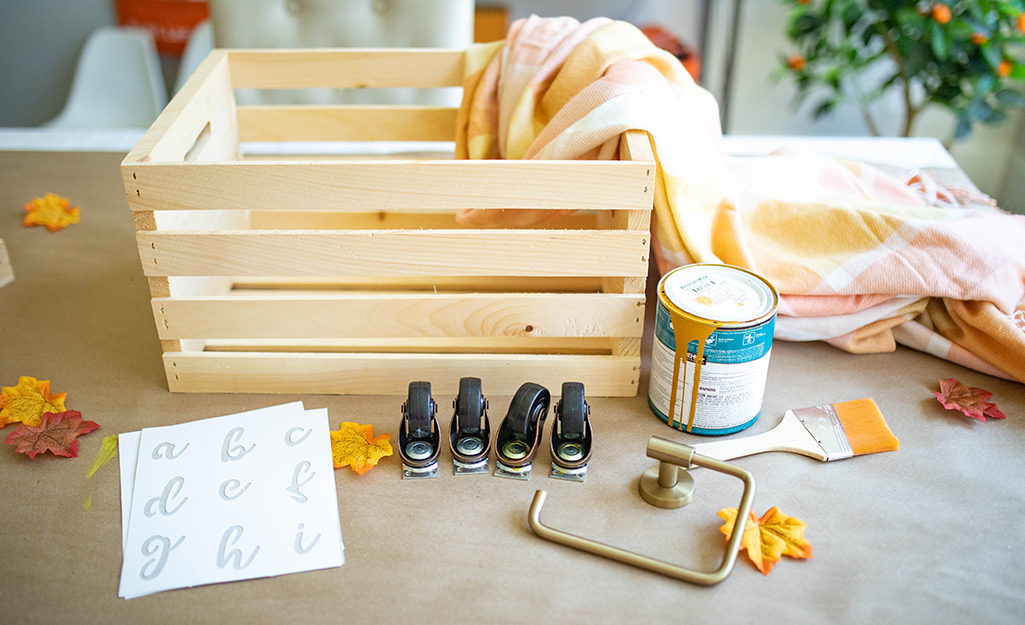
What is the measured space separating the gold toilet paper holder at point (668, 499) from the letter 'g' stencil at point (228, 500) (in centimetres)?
19

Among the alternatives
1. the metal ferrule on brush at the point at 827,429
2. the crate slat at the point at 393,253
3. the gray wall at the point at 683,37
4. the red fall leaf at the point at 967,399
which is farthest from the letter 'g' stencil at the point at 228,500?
the gray wall at the point at 683,37

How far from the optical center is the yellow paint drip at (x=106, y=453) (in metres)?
0.75

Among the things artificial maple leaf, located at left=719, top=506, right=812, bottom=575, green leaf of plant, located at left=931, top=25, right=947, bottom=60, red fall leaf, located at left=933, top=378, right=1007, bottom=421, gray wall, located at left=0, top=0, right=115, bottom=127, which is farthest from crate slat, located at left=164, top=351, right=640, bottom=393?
gray wall, located at left=0, top=0, right=115, bottom=127

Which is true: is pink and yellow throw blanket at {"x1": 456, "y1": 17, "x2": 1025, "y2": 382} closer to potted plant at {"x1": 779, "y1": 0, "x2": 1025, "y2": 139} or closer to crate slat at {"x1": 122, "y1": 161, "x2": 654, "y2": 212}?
crate slat at {"x1": 122, "y1": 161, "x2": 654, "y2": 212}

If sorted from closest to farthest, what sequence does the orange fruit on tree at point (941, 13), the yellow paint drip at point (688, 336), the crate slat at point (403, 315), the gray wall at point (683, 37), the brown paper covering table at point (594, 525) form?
1. the brown paper covering table at point (594, 525)
2. the yellow paint drip at point (688, 336)
3. the crate slat at point (403, 315)
4. the orange fruit on tree at point (941, 13)
5. the gray wall at point (683, 37)

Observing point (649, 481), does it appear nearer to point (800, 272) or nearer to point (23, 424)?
point (800, 272)

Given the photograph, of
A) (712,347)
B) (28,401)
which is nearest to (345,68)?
(28,401)

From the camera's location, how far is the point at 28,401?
0.83 m

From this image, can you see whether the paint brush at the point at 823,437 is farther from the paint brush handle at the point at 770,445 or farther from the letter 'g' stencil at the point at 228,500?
the letter 'g' stencil at the point at 228,500

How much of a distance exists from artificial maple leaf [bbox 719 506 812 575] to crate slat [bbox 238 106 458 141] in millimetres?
765

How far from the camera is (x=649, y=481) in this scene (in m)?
0.72

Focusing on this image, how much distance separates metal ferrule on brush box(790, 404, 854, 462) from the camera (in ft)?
2.52

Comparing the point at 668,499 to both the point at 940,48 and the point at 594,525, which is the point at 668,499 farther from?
Answer: the point at 940,48

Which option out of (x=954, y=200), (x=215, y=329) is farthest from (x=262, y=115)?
(x=954, y=200)
